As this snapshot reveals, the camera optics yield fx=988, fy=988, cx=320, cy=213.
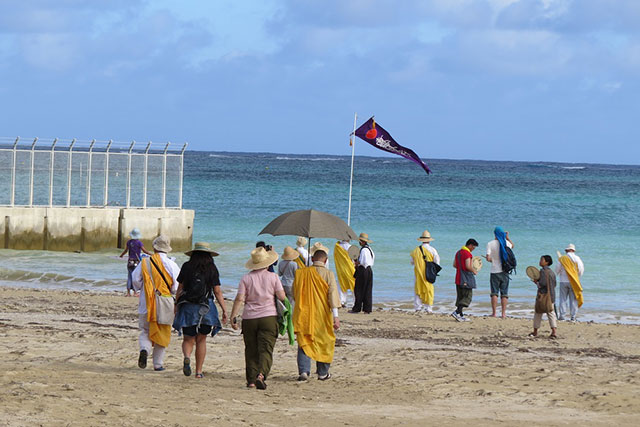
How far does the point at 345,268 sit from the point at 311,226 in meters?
4.79

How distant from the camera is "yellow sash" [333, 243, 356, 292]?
1634 cm

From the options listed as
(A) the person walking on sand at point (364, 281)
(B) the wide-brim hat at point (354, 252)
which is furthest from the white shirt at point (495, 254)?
(B) the wide-brim hat at point (354, 252)

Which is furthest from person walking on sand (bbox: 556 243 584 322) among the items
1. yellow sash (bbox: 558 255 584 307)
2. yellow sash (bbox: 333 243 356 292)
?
yellow sash (bbox: 333 243 356 292)

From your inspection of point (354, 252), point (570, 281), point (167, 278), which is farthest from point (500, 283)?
point (167, 278)

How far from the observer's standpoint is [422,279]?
53.7 feet

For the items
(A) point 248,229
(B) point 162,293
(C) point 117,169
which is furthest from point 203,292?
(A) point 248,229

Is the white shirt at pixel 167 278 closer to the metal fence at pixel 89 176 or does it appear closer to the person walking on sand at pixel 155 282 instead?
the person walking on sand at pixel 155 282

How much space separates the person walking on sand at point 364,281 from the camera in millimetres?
15867

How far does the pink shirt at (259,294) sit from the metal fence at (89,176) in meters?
18.1

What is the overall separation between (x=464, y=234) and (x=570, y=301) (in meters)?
22.5

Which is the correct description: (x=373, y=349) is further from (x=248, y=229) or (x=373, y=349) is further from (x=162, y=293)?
(x=248, y=229)

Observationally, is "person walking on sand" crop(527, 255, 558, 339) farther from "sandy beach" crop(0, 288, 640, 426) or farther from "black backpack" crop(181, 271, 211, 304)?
"black backpack" crop(181, 271, 211, 304)

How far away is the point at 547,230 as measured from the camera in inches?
1646

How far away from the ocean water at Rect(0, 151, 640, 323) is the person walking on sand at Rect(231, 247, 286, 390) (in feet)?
30.5
